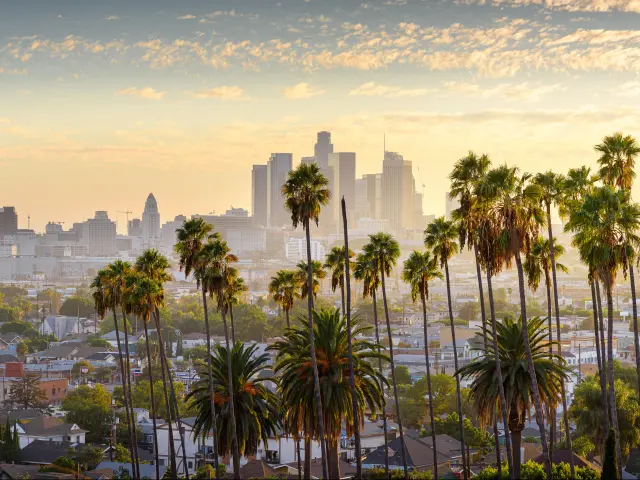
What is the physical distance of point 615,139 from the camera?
4319cm

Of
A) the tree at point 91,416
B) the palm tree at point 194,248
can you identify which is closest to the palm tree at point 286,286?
the palm tree at point 194,248

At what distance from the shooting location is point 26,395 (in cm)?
10394

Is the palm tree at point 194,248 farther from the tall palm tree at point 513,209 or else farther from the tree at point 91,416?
the tree at point 91,416

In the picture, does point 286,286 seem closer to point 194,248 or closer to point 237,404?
point 194,248

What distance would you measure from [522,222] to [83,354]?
132 metres

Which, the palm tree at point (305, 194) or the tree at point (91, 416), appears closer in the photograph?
the palm tree at point (305, 194)

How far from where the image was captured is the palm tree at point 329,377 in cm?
4075

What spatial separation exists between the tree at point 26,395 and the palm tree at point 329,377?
6868 cm

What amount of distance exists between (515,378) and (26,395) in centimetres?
7682

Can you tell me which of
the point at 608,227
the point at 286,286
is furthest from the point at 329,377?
the point at 286,286

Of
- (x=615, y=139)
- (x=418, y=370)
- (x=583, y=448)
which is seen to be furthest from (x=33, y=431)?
(x=418, y=370)

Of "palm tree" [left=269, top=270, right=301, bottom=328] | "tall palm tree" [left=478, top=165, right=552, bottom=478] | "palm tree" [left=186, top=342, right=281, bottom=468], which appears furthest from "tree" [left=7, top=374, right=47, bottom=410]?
"tall palm tree" [left=478, top=165, right=552, bottom=478]

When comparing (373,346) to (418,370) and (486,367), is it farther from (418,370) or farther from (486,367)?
(418,370)

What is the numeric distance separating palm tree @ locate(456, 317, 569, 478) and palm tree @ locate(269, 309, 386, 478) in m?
4.43
